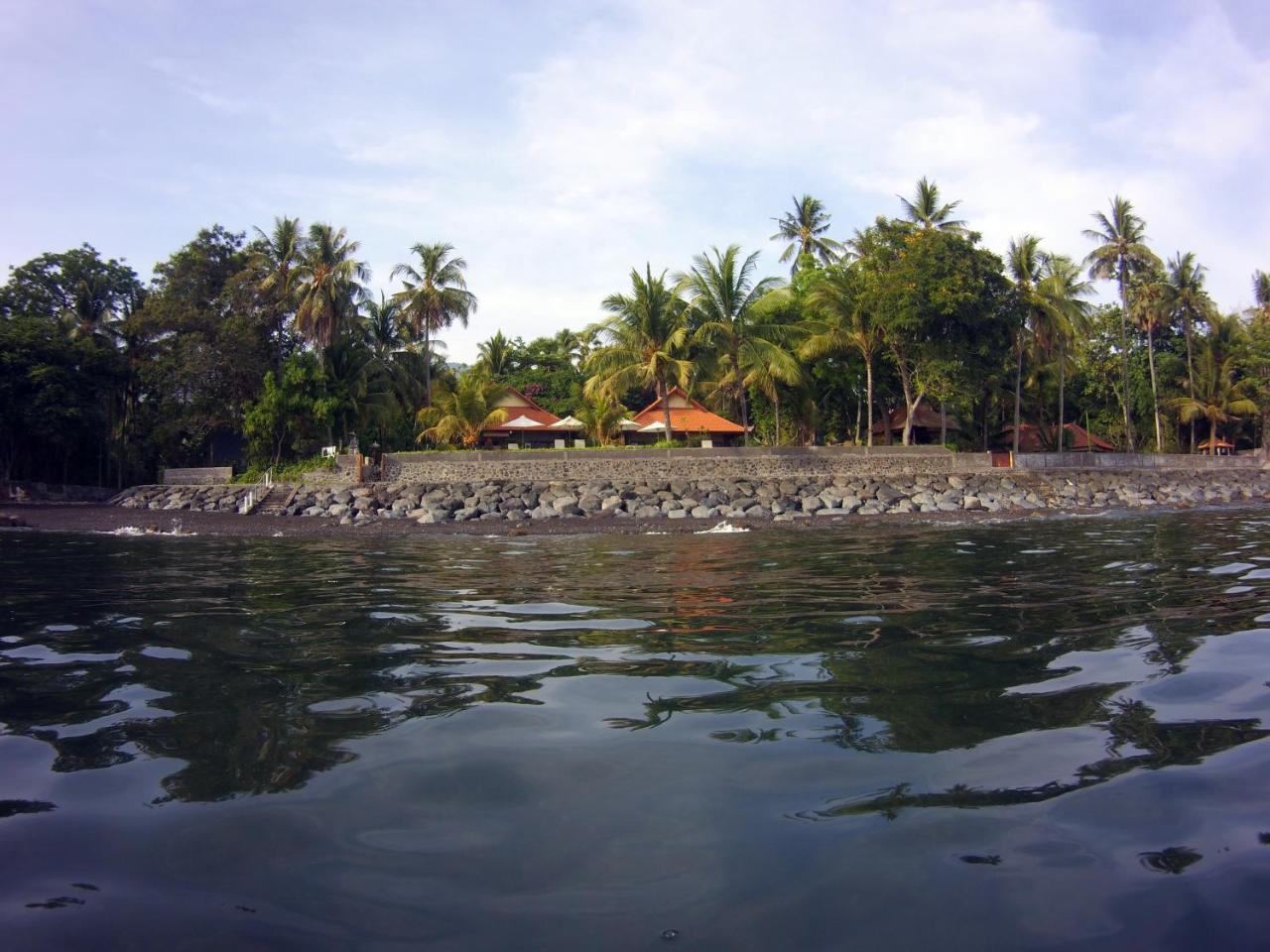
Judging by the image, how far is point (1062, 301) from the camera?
36594 mm

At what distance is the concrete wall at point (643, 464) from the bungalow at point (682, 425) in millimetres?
6705

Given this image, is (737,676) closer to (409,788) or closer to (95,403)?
(409,788)

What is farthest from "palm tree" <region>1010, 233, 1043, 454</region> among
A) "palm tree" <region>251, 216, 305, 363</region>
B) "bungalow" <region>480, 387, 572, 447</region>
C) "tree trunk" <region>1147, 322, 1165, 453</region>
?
"palm tree" <region>251, 216, 305, 363</region>

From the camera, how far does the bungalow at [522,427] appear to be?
127ft

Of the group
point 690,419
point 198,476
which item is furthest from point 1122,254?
point 198,476

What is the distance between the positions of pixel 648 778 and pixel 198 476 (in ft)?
121

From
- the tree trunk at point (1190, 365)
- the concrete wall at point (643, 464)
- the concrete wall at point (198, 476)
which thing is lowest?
the concrete wall at point (198, 476)

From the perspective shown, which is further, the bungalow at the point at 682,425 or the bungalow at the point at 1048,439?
the bungalow at the point at 1048,439

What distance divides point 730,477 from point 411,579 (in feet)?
63.3

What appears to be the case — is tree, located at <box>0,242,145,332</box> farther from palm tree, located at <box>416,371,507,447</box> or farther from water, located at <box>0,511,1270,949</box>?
water, located at <box>0,511,1270,949</box>

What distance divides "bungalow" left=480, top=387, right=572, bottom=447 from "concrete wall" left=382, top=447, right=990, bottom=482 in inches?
300

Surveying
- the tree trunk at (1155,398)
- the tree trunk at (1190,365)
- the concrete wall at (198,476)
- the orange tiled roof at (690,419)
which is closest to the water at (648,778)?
the concrete wall at (198,476)

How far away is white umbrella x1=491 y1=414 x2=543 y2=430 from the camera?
37987 millimetres

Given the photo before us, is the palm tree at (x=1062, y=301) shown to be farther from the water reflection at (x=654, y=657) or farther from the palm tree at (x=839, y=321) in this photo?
the water reflection at (x=654, y=657)
